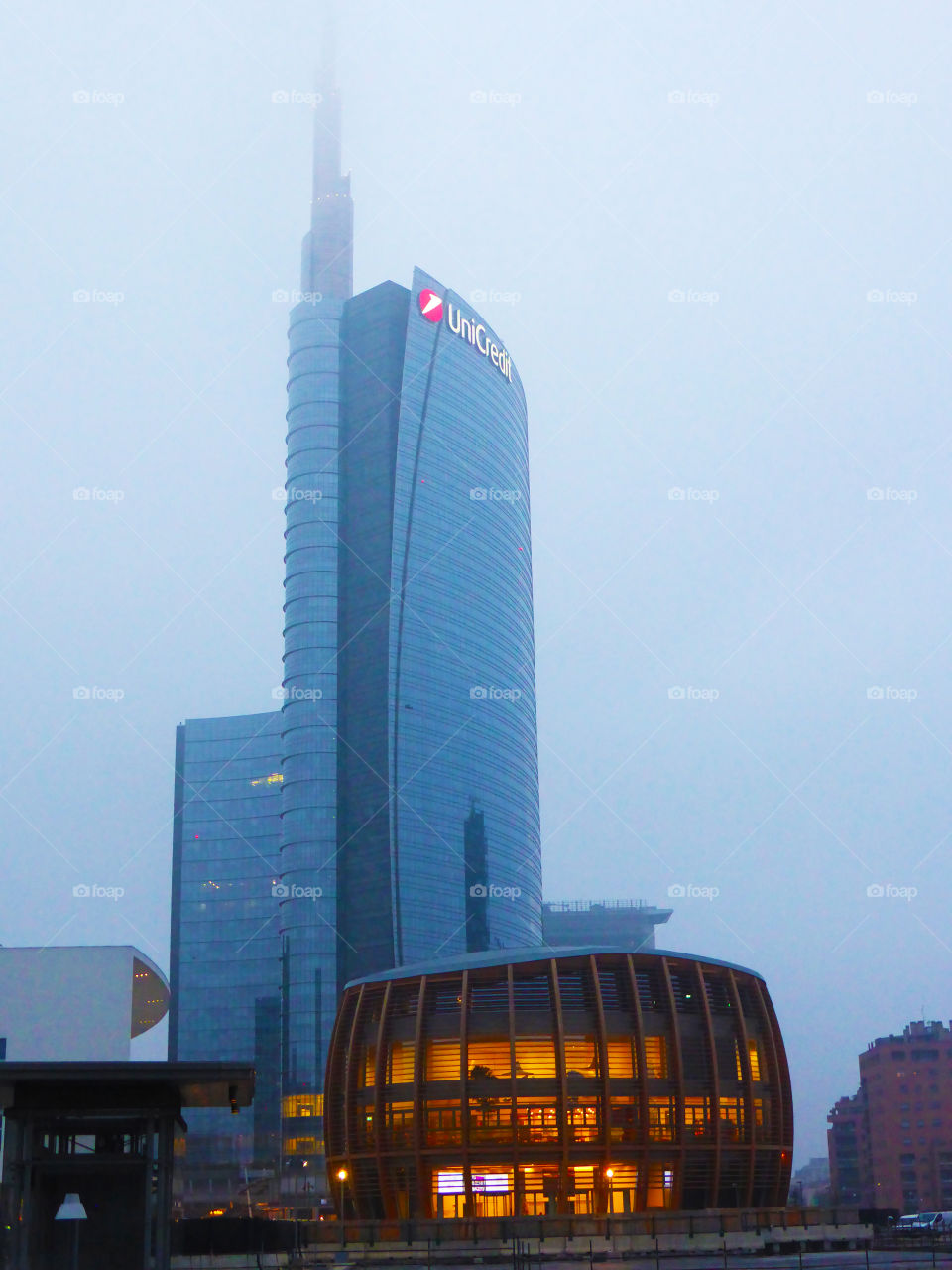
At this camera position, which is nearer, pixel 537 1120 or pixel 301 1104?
pixel 537 1120

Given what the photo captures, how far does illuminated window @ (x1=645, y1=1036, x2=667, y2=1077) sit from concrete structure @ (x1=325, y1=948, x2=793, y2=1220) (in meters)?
0.10

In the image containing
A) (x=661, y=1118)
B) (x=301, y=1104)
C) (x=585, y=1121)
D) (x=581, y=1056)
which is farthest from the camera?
(x=301, y=1104)

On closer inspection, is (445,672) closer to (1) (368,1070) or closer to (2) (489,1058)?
(1) (368,1070)

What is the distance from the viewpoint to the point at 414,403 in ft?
625

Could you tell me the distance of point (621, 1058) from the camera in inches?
3260

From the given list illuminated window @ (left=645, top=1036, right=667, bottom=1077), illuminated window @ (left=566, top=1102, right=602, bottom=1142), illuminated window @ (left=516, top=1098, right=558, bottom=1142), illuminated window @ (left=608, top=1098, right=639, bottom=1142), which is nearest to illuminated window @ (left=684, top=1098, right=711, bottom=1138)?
illuminated window @ (left=645, top=1036, right=667, bottom=1077)

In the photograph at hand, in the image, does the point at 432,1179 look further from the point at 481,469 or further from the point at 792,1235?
the point at 481,469

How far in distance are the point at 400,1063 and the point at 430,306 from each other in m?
137

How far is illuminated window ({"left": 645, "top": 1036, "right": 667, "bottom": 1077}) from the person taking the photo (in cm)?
8325

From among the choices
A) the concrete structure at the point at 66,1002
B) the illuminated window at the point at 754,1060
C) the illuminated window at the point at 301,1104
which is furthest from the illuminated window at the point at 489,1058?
the illuminated window at the point at 301,1104

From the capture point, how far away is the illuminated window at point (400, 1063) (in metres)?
83.5

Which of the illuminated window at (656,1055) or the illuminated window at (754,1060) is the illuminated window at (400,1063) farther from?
the illuminated window at (754,1060)

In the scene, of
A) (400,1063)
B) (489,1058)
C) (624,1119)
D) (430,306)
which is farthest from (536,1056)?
(430,306)

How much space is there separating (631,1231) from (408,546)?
13122 centimetres
